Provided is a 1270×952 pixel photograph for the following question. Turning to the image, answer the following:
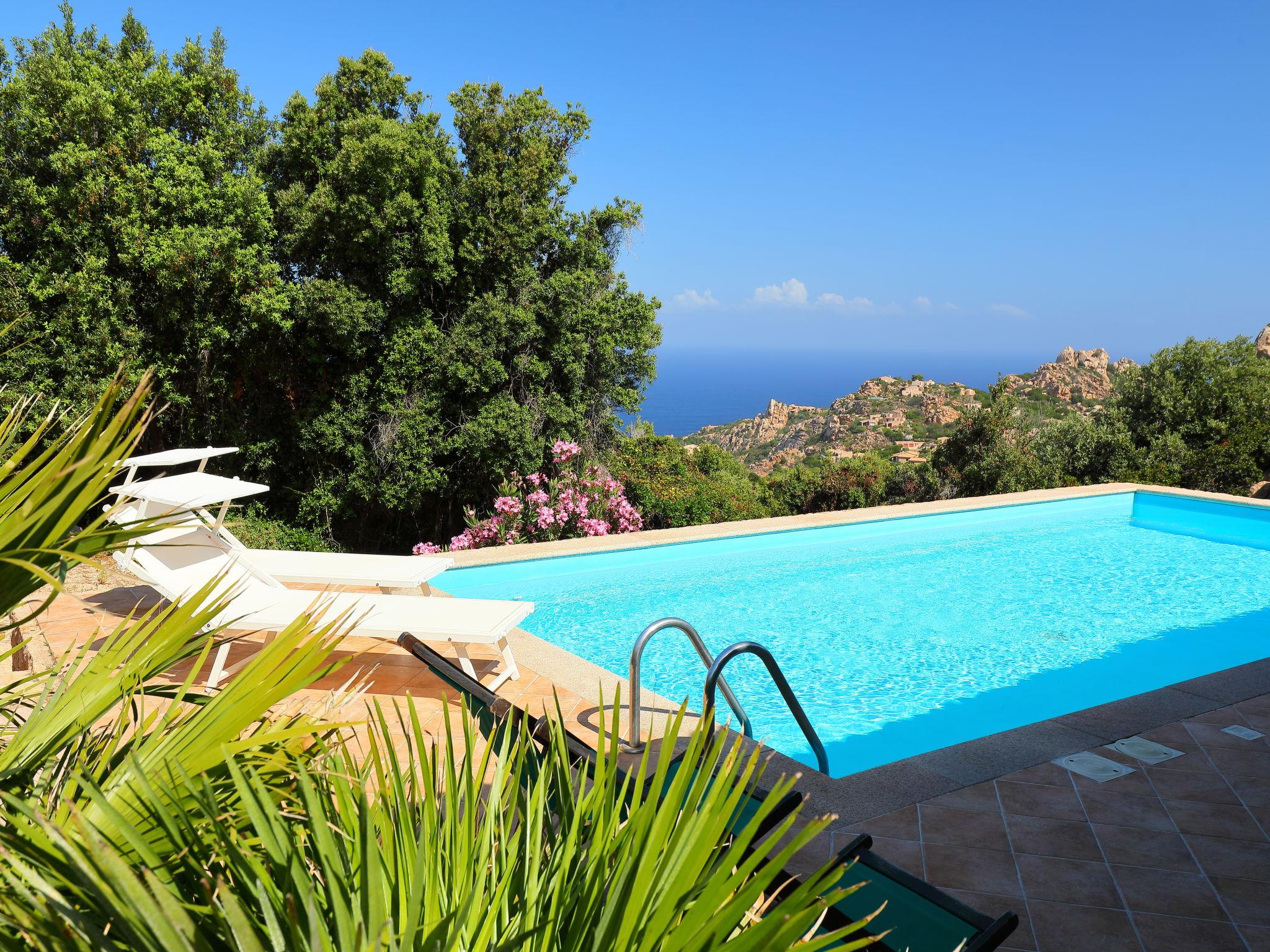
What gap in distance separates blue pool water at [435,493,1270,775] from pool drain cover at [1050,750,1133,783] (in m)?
1.31

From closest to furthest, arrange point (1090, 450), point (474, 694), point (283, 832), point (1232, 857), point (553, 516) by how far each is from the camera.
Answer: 1. point (283, 832)
2. point (474, 694)
3. point (1232, 857)
4. point (553, 516)
5. point (1090, 450)

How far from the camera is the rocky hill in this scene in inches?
1084

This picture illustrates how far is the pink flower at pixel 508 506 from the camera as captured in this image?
9961mm

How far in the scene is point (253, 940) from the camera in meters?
0.75

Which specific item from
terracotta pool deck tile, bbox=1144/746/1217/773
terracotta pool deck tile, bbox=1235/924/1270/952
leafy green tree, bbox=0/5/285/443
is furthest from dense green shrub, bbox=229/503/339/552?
terracotta pool deck tile, bbox=1235/924/1270/952

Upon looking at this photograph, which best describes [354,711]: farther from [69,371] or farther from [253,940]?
[69,371]

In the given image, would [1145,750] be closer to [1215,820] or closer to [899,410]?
[1215,820]

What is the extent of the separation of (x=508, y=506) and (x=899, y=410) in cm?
2472

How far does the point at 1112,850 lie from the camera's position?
3102 millimetres

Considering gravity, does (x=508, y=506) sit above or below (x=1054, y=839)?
above

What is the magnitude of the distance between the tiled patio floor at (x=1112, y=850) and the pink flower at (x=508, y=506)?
715cm

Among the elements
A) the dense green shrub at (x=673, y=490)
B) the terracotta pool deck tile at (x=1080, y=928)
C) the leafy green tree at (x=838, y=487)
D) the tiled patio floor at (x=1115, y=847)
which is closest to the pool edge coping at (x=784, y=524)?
the dense green shrub at (x=673, y=490)

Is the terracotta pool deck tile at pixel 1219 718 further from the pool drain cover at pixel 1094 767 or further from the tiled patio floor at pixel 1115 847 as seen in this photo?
the pool drain cover at pixel 1094 767

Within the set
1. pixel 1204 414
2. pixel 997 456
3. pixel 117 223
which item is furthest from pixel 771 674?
pixel 1204 414
